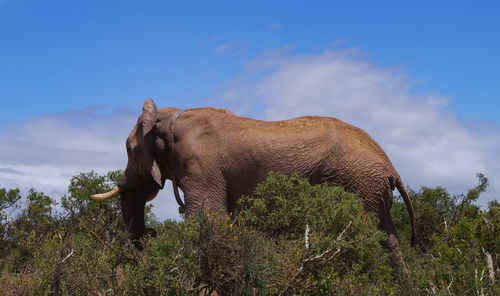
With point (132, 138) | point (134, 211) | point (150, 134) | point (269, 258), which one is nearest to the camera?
point (269, 258)

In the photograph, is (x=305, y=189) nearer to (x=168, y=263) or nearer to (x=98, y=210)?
(x=168, y=263)

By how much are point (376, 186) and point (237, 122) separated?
3.14 meters

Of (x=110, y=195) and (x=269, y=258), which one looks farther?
(x=110, y=195)

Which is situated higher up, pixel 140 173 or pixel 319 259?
pixel 140 173

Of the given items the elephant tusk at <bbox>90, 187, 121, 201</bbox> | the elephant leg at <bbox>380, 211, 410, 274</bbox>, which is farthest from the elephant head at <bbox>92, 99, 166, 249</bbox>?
the elephant leg at <bbox>380, 211, 410, 274</bbox>

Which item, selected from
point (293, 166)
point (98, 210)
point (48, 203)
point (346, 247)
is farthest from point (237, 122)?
point (48, 203)

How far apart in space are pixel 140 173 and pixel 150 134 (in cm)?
136

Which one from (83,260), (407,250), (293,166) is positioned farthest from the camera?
(407,250)

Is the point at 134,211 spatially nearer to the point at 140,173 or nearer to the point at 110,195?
the point at 110,195

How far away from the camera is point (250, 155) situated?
11.7m

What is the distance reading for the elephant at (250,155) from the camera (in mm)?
11531

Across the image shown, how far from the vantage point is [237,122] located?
12.2 meters

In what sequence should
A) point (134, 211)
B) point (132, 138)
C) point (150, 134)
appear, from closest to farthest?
point (150, 134) → point (132, 138) → point (134, 211)

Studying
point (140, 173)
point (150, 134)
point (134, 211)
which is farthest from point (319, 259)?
point (134, 211)
